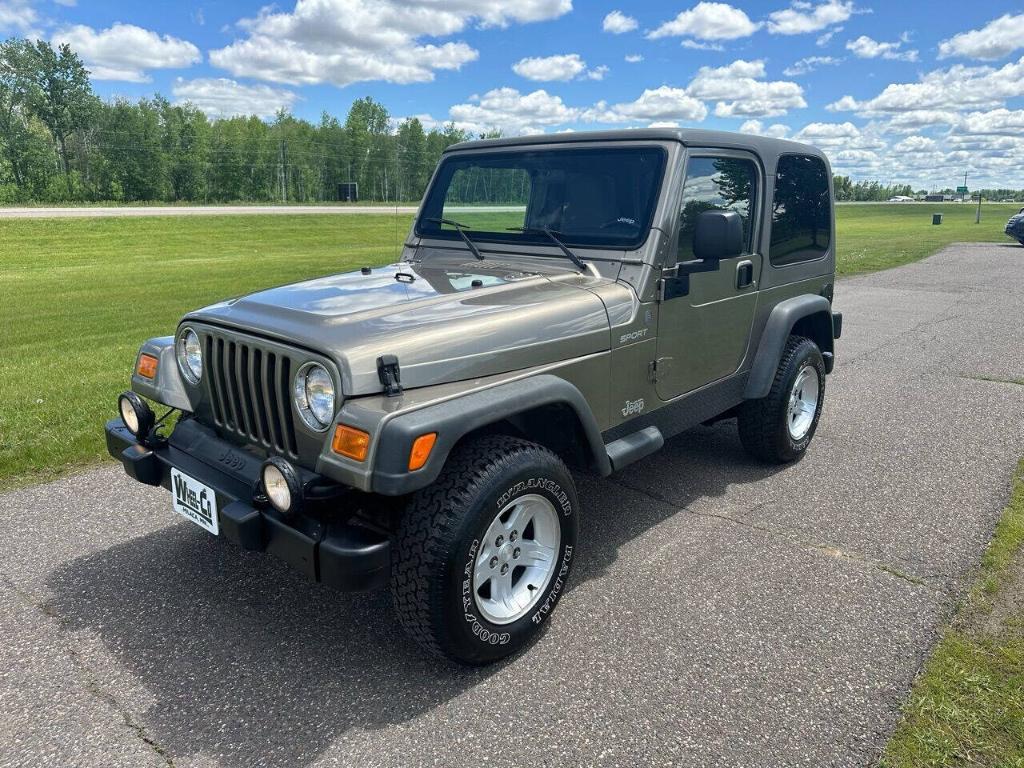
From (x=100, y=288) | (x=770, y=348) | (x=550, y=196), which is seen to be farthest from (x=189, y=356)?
(x=100, y=288)

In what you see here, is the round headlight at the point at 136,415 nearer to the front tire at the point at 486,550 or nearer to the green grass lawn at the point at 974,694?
the front tire at the point at 486,550

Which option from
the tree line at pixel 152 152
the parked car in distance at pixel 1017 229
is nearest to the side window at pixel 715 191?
the parked car in distance at pixel 1017 229

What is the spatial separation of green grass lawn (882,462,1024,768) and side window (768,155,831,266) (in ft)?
7.21

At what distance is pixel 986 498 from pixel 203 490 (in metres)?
4.35

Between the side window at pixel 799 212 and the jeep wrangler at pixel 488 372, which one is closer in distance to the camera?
the jeep wrangler at pixel 488 372

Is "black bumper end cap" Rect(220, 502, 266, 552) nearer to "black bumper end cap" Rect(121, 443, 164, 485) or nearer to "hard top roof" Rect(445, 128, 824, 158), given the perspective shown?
"black bumper end cap" Rect(121, 443, 164, 485)

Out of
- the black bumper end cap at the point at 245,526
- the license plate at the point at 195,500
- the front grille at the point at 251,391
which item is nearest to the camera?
the black bumper end cap at the point at 245,526

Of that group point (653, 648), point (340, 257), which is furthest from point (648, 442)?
point (340, 257)

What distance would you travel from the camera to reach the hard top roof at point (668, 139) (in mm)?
3701

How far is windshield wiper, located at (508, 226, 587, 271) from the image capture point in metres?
3.63

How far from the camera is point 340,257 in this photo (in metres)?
19.9

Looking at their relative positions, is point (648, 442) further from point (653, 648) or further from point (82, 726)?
point (82, 726)

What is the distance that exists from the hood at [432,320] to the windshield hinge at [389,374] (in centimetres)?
3

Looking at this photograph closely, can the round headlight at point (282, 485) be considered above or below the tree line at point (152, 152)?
below
